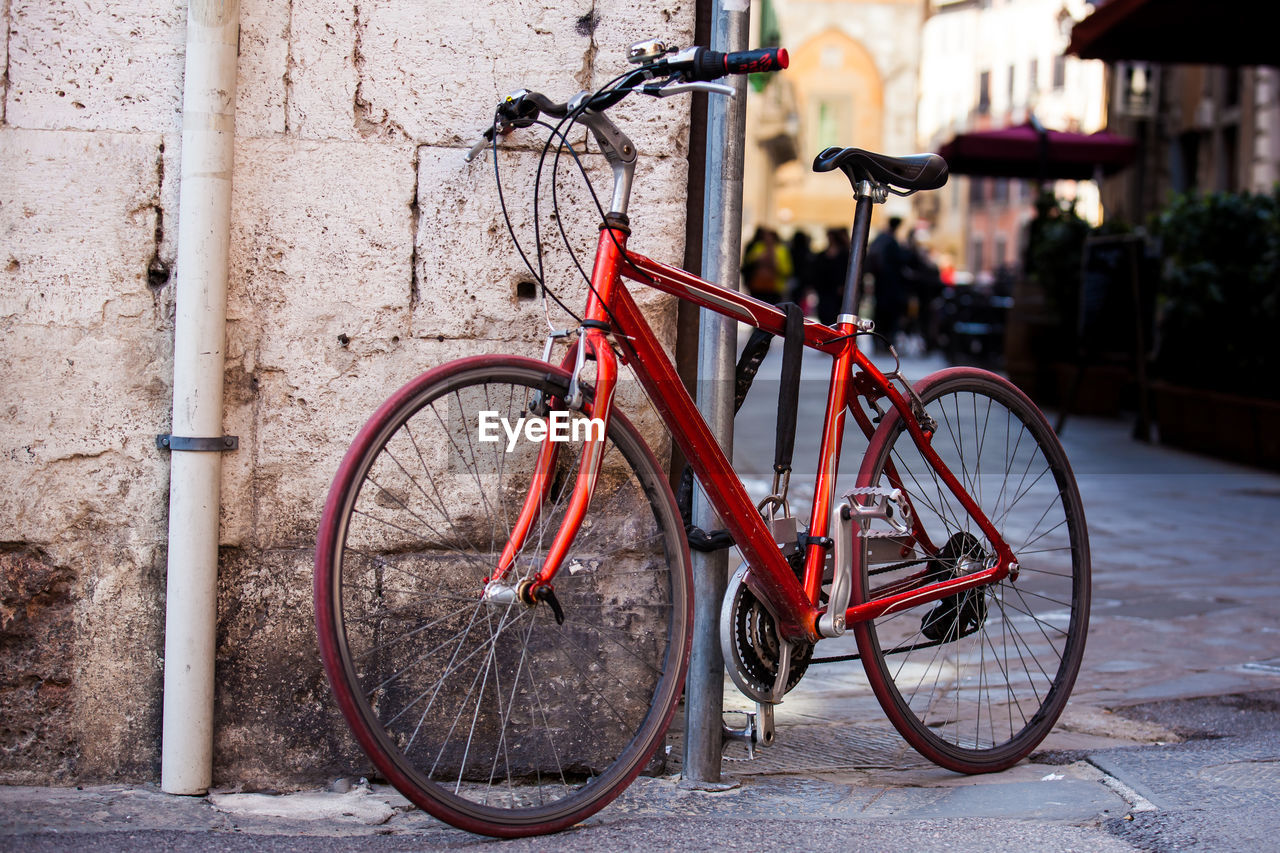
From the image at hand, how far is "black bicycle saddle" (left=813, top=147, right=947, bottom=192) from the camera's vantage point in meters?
2.79

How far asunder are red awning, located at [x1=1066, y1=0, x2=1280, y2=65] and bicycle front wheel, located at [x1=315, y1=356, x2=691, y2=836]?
7.09 metres

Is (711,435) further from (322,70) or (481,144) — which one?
(322,70)

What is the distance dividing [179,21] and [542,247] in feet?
2.63

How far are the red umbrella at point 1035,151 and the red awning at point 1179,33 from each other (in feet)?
11.3

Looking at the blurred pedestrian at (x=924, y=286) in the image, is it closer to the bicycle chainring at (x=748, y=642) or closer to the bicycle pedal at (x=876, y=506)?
the bicycle pedal at (x=876, y=506)

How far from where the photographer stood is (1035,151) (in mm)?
13797

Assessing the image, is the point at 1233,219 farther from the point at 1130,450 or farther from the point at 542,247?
the point at 542,247

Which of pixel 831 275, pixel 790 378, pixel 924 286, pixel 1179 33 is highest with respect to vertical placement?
pixel 1179 33

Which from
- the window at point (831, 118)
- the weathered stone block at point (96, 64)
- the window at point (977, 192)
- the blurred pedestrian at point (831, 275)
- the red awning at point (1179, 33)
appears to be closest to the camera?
the weathered stone block at point (96, 64)

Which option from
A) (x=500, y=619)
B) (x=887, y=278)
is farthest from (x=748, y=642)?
(x=887, y=278)

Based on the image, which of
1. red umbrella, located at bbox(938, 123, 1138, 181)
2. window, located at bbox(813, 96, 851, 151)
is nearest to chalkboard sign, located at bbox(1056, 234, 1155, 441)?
red umbrella, located at bbox(938, 123, 1138, 181)

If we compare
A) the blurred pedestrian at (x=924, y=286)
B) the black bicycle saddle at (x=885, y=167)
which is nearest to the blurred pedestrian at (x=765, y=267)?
the blurred pedestrian at (x=924, y=286)

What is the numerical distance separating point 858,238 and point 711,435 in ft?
1.76

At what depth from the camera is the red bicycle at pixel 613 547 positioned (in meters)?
2.45
